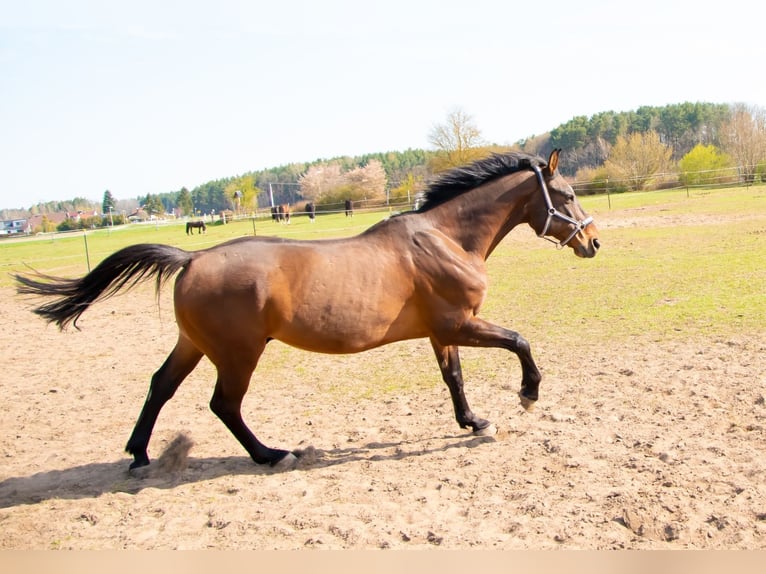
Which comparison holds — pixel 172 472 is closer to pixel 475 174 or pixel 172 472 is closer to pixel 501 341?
pixel 501 341

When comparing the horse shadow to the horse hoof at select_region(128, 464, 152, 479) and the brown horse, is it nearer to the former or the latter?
the horse hoof at select_region(128, 464, 152, 479)

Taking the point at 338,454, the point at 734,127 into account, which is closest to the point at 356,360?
the point at 338,454

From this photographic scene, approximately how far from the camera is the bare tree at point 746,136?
48.5 meters

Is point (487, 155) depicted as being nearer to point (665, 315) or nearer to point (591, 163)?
point (665, 315)

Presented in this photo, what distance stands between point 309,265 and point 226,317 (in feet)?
2.37

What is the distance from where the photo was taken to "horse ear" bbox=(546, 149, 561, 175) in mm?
5203

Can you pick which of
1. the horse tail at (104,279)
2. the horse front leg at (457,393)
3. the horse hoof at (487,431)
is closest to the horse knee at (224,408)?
the horse tail at (104,279)

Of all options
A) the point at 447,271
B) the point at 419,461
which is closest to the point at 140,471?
the point at 419,461

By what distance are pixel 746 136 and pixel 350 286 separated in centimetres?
5451

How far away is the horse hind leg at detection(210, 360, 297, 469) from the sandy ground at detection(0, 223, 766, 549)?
0.13 meters

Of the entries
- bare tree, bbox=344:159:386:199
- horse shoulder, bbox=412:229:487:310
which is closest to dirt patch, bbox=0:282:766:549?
horse shoulder, bbox=412:229:487:310

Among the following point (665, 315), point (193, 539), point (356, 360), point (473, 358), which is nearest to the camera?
point (193, 539)

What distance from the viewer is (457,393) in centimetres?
516

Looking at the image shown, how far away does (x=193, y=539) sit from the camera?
11.8 ft
